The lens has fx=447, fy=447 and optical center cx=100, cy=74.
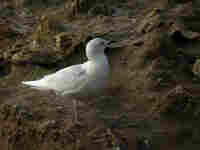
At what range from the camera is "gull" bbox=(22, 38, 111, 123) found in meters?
7.93

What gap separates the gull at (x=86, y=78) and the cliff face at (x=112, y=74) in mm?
315

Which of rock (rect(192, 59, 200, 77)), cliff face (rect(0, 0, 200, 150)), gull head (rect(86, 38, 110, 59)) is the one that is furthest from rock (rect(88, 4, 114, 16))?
gull head (rect(86, 38, 110, 59))

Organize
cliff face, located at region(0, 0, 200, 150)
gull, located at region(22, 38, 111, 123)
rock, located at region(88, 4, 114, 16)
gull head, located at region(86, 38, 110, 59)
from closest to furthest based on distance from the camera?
cliff face, located at region(0, 0, 200, 150) < gull, located at region(22, 38, 111, 123) < gull head, located at region(86, 38, 110, 59) < rock, located at region(88, 4, 114, 16)

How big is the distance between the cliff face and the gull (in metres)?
0.32

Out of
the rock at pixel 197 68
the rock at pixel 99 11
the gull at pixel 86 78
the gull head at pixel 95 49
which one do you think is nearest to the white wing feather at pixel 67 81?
the gull at pixel 86 78

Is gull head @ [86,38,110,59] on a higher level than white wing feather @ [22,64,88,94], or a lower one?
higher

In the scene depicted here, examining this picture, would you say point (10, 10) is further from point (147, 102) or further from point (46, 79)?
point (147, 102)

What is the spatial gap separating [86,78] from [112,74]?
68.6 inches

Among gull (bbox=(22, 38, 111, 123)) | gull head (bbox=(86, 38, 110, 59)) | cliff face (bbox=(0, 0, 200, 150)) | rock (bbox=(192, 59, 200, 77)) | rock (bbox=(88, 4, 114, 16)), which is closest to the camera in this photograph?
cliff face (bbox=(0, 0, 200, 150))

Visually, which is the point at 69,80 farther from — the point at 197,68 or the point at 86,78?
the point at 197,68

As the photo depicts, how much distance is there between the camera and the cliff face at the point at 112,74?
21.8 feet

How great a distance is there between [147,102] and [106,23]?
3690mm

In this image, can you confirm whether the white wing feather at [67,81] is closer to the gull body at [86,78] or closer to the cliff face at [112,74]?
the gull body at [86,78]

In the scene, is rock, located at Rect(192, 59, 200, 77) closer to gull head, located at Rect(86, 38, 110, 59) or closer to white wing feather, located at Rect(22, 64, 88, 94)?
gull head, located at Rect(86, 38, 110, 59)
